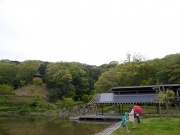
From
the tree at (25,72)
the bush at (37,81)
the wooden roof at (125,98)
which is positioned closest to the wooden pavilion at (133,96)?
the wooden roof at (125,98)

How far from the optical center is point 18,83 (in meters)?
57.2

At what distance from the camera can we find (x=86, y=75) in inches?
2522

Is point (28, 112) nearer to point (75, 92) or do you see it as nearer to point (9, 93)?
point (9, 93)

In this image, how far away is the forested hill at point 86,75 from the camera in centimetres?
3756

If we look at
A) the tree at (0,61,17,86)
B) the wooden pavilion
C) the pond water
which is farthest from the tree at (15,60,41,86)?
the pond water

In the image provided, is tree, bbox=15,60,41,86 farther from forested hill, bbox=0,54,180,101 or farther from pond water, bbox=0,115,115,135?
pond water, bbox=0,115,115,135

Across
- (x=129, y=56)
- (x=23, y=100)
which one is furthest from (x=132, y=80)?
(x=23, y=100)

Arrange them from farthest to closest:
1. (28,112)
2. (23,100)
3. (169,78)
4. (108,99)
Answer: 1. (23,100)
2. (28,112)
3. (169,78)
4. (108,99)

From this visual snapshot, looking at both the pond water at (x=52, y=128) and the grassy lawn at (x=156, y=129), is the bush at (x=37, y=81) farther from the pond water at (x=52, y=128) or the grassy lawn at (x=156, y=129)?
the grassy lawn at (x=156, y=129)

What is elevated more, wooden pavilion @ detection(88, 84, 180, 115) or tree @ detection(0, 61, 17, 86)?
tree @ detection(0, 61, 17, 86)

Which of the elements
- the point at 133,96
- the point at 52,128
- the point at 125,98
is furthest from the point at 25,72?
the point at 52,128

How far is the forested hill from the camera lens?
37562mm

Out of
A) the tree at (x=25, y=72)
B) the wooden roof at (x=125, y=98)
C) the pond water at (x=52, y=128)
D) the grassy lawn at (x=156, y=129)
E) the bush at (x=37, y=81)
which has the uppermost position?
the tree at (x=25, y=72)

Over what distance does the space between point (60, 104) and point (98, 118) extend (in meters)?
23.5
